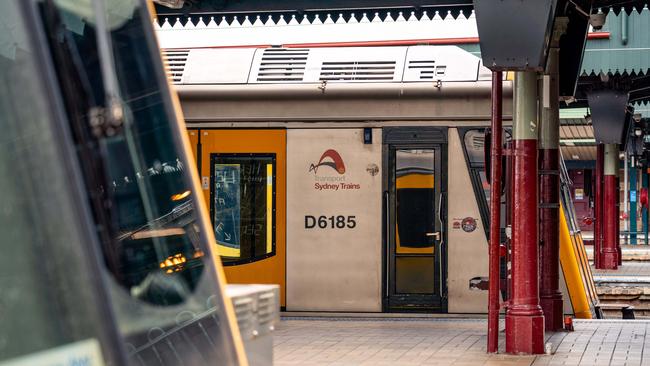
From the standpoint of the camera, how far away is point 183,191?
2.45 meters

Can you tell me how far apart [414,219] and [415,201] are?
0.21 m

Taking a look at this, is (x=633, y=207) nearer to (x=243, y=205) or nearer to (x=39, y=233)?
(x=243, y=205)

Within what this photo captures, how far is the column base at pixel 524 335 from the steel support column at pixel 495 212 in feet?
0.55

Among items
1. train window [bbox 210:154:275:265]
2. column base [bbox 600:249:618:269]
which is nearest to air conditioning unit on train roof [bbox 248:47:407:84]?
train window [bbox 210:154:275:265]

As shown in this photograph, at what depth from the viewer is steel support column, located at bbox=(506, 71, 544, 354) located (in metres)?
10.3

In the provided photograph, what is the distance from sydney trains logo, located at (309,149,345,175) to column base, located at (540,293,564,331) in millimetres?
2758

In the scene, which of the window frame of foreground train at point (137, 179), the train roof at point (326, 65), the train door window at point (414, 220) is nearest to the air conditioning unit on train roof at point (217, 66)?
the train roof at point (326, 65)

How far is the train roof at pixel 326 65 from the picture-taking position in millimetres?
12969

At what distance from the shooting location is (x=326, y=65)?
13.3m

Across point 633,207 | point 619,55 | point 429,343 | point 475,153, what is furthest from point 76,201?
point 633,207

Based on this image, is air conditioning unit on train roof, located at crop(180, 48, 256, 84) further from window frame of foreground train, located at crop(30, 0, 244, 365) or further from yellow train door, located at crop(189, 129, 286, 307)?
window frame of foreground train, located at crop(30, 0, 244, 365)

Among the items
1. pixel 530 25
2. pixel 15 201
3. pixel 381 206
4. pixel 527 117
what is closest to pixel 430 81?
pixel 381 206

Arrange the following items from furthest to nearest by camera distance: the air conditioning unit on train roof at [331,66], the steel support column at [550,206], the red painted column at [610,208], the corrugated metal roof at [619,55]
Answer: the red painted column at [610,208] < the corrugated metal roof at [619,55] < the air conditioning unit on train roof at [331,66] < the steel support column at [550,206]

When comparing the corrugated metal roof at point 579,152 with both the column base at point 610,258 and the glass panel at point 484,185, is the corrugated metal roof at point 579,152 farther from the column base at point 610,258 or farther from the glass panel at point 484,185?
the glass panel at point 484,185
